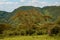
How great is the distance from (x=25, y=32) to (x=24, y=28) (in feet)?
6.39

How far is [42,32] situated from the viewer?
28078 millimetres

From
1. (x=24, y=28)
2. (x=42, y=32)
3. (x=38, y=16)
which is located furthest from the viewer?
(x=38, y=16)

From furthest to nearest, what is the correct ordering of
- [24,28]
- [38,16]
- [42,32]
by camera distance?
[38,16] < [24,28] < [42,32]

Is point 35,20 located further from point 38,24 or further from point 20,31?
point 20,31

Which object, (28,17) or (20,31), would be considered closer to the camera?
(20,31)

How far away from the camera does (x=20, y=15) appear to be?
3159cm

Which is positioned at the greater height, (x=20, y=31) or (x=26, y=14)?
(x=26, y=14)

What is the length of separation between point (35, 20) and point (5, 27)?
5.70 m

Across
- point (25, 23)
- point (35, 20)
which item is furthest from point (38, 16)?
point (25, 23)

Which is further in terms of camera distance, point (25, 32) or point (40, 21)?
point (40, 21)

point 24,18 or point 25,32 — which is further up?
point 24,18

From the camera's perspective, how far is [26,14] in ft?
106

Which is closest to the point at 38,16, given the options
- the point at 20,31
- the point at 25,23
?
the point at 25,23

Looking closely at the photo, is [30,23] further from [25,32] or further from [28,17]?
[25,32]
